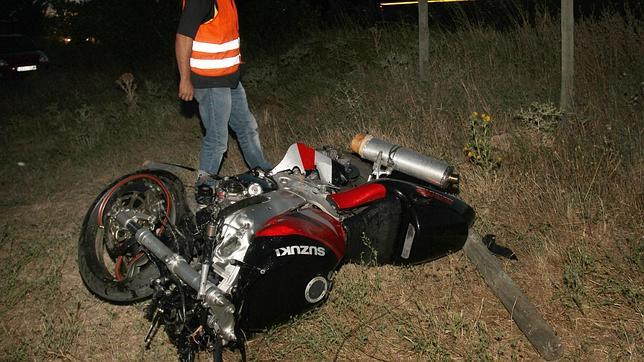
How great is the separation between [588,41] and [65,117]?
880 cm

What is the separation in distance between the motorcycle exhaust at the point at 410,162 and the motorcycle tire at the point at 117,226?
1.46 metres

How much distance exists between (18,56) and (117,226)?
1687cm

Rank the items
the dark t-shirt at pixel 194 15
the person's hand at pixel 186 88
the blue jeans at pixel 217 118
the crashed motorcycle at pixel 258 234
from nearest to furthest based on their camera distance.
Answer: the crashed motorcycle at pixel 258 234 < the dark t-shirt at pixel 194 15 < the person's hand at pixel 186 88 < the blue jeans at pixel 217 118

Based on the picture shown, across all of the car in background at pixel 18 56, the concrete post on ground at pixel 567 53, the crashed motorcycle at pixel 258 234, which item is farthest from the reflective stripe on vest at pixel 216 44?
the car in background at pixel 18 56

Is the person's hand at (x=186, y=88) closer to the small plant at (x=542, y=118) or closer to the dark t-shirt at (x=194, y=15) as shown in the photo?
the dark t-shirt at (x=194, y=15)

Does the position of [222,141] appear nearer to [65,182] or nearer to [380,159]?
[380,159]

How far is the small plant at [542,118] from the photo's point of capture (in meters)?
5.73

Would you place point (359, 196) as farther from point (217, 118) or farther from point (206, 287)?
point (217, 118)

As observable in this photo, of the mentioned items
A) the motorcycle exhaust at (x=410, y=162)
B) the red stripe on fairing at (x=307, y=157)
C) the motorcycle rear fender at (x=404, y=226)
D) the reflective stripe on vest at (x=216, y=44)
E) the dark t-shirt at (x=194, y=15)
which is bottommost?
the motorcycle rear fender at (x=404, y=226)

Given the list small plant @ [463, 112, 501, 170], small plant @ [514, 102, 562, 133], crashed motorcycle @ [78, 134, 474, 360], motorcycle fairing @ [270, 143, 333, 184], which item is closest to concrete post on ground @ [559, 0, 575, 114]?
small plant @ [514, 102, 562, 133]

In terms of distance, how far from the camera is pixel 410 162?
14.4 feet

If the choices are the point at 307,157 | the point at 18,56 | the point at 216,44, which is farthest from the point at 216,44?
the point at 18,56

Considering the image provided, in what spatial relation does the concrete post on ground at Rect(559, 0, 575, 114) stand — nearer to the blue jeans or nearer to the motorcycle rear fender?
the motorcycle rear fender

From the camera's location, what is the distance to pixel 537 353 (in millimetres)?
3588
